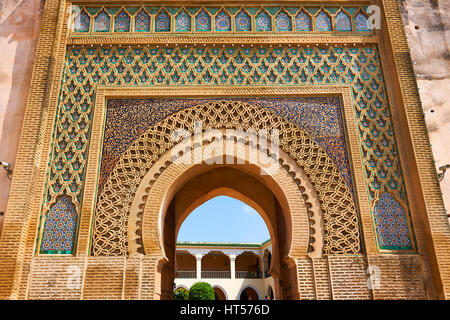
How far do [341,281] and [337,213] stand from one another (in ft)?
2.81

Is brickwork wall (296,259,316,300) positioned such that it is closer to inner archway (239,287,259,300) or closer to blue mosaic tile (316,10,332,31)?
blue mosaic tile (316,10,332,31)

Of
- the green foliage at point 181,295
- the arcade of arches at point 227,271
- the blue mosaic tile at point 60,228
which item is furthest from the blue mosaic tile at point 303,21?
the arcade of arches at point 227,271

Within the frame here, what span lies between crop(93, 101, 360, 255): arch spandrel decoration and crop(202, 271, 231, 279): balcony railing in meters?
15.8

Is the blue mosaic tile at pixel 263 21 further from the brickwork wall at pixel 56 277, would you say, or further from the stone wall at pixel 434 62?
the brickwork wall at pixel 56 277

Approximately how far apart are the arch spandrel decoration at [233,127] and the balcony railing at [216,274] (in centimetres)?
1580

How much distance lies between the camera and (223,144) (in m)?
5.52

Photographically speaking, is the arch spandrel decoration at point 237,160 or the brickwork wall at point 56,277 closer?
the brickwork wall at point 56,277

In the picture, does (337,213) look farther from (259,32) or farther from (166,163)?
(259,32)

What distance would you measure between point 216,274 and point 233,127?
52.2 ft

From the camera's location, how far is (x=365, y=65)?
597cm

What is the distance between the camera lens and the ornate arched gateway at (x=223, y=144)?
4.96 metres

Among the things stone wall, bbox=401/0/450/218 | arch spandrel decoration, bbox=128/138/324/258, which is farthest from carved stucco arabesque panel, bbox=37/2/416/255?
arch spandrel decoration, bbox=128/138/324/258
